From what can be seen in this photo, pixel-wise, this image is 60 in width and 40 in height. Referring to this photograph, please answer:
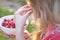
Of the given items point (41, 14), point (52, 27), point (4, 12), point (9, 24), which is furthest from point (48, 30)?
point (4, 12)

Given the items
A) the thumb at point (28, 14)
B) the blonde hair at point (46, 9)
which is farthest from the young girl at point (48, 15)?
the thumb at point (28, 14)

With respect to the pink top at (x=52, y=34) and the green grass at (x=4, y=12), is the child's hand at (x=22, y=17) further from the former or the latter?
the green grass at (x=4, y=12)

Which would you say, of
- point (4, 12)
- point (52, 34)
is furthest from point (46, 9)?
point (4, 12)

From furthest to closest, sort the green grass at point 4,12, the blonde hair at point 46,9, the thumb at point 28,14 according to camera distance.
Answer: the green grass at point 4,12 → the thumb at point 28,14 → the blonde hair at point 46,9

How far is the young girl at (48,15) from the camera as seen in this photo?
153 centimetres

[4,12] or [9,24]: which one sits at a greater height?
[4,12]

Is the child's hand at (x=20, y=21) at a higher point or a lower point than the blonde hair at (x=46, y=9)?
higher

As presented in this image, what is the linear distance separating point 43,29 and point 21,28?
150mm

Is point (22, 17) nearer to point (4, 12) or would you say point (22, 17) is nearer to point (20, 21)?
point (20, 21)

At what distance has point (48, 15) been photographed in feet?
5.09

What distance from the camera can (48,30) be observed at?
167 cm

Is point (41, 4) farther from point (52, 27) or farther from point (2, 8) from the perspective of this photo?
point (2, 8)

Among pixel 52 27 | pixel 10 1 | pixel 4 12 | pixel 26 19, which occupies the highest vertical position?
pixel 10 1

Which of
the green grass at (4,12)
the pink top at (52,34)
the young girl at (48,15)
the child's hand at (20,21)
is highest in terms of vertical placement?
the green grass at (4,12)
